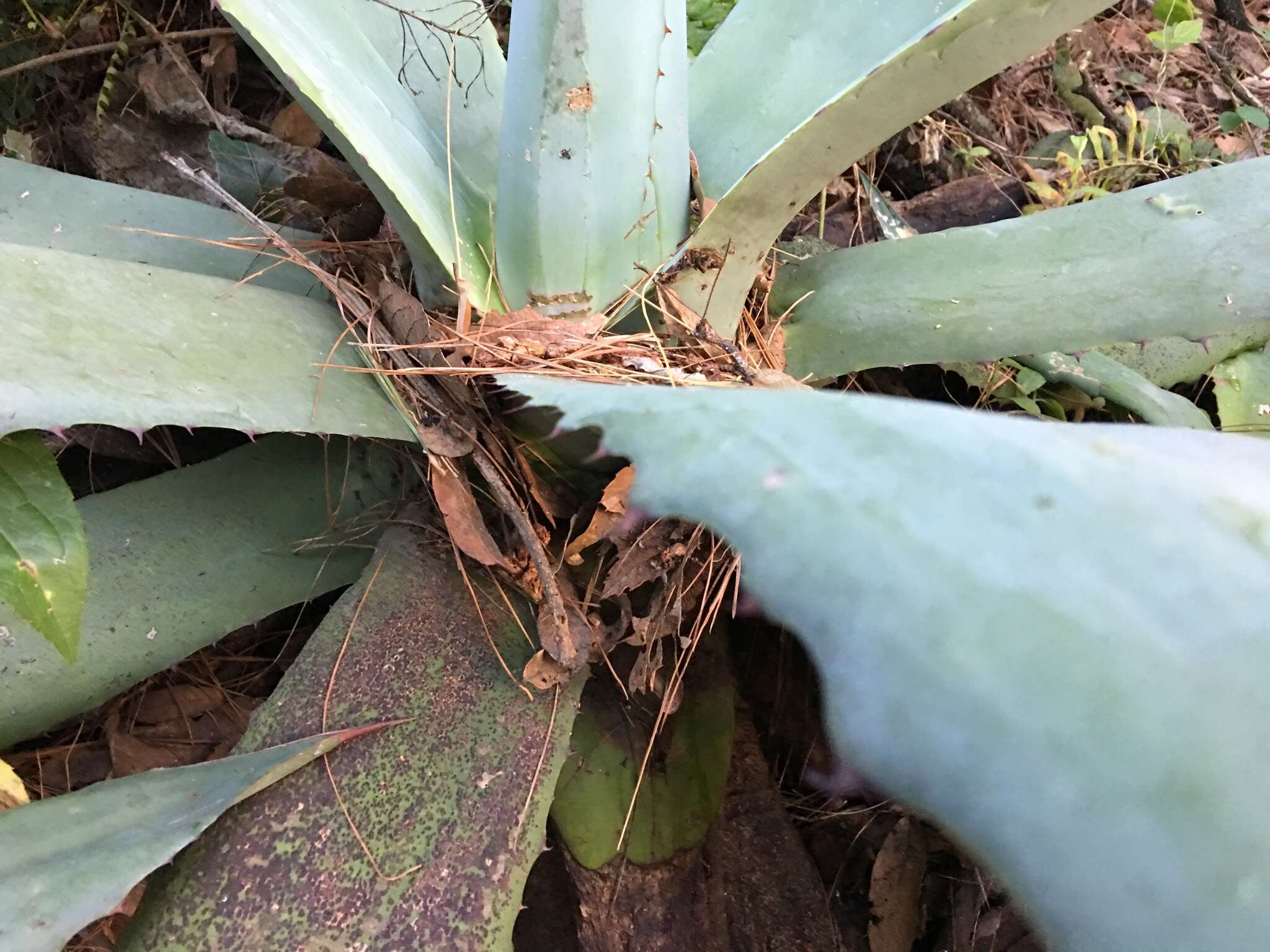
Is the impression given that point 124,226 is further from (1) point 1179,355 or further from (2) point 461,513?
(1) point 1179,355

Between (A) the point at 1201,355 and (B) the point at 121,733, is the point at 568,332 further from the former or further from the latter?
(A) the point at 1201,355

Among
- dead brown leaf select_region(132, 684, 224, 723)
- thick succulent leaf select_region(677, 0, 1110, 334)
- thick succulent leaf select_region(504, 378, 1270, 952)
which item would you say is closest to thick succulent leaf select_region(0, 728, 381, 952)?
dead brown leaf select_region(132, 684, 224, 723)

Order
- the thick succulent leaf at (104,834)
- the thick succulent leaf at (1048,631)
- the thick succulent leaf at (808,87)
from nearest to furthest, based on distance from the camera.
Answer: the thick succulent leaf at (1048,631) → the thick succulent leaf at (104,834) → the thick succulent leaf at (808,87)

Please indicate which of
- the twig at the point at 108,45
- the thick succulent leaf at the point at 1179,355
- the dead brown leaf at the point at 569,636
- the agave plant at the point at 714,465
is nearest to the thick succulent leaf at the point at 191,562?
the agave plant at the point at 714,465

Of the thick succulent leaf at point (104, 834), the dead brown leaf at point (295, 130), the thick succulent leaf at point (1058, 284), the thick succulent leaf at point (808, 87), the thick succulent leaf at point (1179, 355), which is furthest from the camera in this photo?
the dead brown leaf at point (295, 130)

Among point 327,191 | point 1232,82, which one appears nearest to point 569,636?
point 327,191

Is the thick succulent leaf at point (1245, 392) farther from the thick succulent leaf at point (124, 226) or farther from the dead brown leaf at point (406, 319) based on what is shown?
the thick succulent leaf at point (124, 226)

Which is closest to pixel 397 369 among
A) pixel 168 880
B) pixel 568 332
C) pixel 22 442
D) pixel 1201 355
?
pixel 568 332
